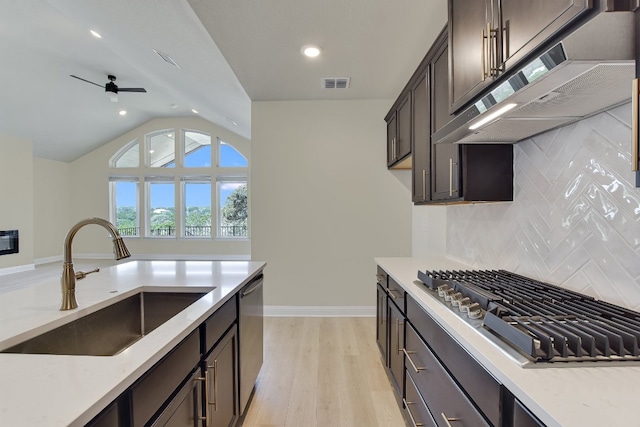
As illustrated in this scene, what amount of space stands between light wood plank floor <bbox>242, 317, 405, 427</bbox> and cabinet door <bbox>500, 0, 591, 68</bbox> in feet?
6.90

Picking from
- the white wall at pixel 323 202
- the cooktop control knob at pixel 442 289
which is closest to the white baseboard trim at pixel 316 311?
the white wall at pixel 323 202

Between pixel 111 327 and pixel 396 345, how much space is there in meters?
1.68

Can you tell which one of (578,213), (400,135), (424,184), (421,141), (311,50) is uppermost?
(311,50)

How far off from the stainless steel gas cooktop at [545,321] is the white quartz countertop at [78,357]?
1036 millimetres

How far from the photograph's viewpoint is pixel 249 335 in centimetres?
196

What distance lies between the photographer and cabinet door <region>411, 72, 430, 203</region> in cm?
223

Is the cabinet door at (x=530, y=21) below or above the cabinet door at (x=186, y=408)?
above

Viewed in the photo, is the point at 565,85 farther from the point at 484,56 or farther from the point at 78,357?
the point at 78,357

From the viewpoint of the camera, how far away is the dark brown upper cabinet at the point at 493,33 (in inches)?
34.1

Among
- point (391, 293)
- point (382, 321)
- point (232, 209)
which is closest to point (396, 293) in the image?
point (391, 293)

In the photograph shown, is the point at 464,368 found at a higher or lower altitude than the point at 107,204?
lower

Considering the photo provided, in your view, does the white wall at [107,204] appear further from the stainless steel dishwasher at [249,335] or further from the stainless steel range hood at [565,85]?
the stainless steel range hood at [565,85]

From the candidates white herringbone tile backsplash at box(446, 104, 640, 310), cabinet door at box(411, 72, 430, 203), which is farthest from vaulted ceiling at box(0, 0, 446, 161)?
white herringbone tile backsplash at box(446, 104, 640, 310)

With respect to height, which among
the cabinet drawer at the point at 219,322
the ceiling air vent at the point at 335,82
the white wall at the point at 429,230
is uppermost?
the ceiling air vent at the point at 335,82
